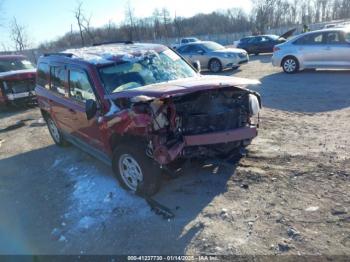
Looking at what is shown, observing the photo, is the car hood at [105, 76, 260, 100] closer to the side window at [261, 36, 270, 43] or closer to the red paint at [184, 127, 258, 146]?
the red paint at [184, 127, 258, 146]

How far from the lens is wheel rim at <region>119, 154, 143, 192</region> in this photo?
454 cm

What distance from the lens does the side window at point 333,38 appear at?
1229 cm

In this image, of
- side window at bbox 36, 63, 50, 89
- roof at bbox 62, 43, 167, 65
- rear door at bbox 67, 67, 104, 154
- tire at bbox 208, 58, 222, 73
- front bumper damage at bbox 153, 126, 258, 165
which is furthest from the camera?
tire at bbox 208, 58, 222, 73

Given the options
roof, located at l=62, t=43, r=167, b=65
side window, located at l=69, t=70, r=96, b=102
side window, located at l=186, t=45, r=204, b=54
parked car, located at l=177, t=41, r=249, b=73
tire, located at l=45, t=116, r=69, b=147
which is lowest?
tire, located at l=45, t=116, r=69, b=147

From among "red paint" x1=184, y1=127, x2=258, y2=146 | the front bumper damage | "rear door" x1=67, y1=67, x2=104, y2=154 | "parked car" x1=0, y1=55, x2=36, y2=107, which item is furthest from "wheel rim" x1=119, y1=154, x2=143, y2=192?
"parked car" x1=0, y1=55, x2=36, y2=107

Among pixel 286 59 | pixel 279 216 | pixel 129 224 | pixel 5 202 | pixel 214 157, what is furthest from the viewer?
pixel 286 59

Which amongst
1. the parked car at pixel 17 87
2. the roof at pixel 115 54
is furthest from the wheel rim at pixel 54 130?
the parked car at pixel 17 87

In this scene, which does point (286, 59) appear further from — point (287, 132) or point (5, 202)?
point (5, 202)

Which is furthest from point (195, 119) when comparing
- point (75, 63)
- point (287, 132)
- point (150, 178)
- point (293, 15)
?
point (293, 15)

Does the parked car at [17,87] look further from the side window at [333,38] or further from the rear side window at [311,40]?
the side window at [333,38]

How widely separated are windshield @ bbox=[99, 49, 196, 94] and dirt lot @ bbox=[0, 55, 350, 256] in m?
1.49

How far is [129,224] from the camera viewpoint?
13.4 feet

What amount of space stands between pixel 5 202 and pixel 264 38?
964 inches

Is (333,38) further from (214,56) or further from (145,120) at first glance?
(145,120)
